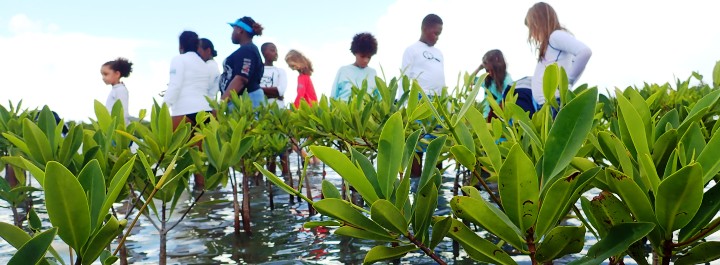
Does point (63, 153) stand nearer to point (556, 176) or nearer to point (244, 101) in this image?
point (556, 176)

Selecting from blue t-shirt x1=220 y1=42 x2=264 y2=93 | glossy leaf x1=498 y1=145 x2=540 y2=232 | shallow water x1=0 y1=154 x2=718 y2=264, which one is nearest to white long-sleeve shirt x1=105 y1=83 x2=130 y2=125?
blue t-shirt x1=220 y1=42 x2=264 y2=93

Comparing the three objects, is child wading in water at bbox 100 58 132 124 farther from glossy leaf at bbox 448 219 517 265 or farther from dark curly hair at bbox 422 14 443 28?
glossy leaf at bbox 448 219 517 265

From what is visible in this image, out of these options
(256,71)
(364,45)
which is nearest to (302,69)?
(364,45)

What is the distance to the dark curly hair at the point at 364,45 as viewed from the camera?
6.48 m

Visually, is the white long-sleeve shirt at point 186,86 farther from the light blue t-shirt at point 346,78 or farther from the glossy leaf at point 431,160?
the glossy leaf at point 431,160

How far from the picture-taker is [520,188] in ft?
2.71

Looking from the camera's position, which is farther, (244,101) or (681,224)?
(244,101)

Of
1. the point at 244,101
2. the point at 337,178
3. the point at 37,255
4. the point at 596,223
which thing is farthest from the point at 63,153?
the point at 337,178

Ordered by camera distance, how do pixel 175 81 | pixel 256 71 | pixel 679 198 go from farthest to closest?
1. pixel 175 81
2. pixel 256 71
3. pixel 679 198

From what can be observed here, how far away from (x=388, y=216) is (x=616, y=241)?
33 cm

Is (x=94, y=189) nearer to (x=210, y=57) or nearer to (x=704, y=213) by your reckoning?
(x=704, y=213)

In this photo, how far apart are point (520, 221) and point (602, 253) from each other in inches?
5.0

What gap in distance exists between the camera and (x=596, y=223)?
38.0 inches

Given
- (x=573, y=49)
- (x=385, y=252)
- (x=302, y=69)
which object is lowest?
(x=385, y=252)
